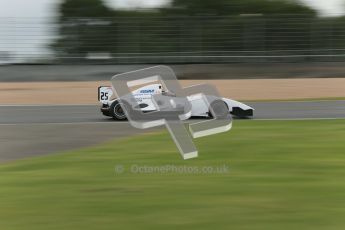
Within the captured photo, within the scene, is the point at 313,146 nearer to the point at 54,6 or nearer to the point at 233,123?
the point at 233,123

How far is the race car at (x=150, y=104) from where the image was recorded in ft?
38.2

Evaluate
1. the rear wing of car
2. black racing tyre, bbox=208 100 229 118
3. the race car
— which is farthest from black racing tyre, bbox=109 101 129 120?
black racing tyre, bbox=208 100 229 118

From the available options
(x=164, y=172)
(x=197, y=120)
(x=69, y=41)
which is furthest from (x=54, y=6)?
(x=164, y=172)

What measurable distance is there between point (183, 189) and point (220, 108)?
5970 mm

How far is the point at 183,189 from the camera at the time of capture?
607 centimetres

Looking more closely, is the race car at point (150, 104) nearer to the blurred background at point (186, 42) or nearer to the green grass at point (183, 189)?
the green grass at point (183, 189)

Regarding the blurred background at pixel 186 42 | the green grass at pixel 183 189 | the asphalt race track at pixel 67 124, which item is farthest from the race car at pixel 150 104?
the blurred background at pixel 186 42

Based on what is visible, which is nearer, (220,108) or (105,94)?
(220,108)

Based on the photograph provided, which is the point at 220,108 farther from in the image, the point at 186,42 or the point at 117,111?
the point at 186,42

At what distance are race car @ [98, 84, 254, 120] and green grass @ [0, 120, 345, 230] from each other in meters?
2.58

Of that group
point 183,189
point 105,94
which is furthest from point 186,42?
point 183,189

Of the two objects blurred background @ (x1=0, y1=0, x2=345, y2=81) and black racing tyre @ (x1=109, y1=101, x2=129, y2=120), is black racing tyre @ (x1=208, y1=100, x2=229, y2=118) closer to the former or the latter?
black racing tyre @ (x1=109, y1=101, x2=129, y2=120)

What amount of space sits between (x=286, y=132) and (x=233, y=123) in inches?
57.0

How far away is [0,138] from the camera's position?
10.4 m
